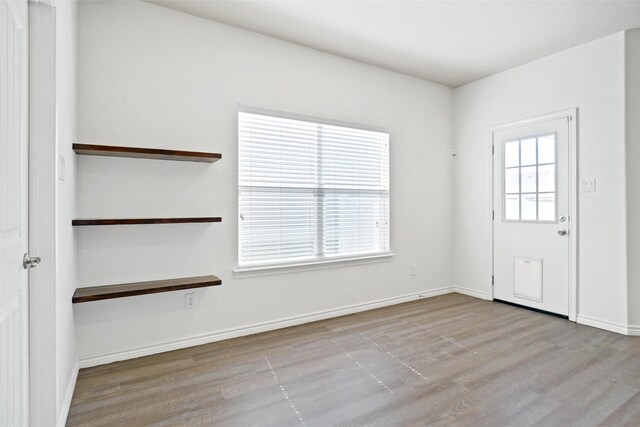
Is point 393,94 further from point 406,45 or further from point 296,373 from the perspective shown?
point 296,373

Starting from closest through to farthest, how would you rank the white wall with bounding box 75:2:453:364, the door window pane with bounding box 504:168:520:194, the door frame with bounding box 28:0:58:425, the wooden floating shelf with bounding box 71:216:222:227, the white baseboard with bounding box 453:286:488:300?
1. the door frame with bounding box 28:0:58:425
2. the wooden floating shelf with bounding box 71:216:222:227
3. the white wall with bounding box 75:2:453:364
4. the door window pane with bounding box 504:168:520:194
5. the white baseboard with bounding box 453:286:488:300

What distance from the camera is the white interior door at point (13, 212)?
1238 mm

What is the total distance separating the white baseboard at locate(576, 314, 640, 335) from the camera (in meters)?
3.18

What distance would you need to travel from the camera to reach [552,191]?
12.1 ft

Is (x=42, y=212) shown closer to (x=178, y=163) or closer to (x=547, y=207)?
(x=178, y=163)

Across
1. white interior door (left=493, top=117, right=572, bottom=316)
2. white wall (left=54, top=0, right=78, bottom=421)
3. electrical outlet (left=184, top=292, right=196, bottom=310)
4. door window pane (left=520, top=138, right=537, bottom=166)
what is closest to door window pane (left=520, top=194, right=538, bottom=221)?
white interior door (left=493, top=117, right=572, bottom=316)

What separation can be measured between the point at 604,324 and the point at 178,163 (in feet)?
13.6

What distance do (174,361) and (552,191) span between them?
13.0 ft

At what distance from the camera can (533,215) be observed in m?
3.88

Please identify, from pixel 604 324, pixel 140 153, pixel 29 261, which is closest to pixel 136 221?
pixel 140 153

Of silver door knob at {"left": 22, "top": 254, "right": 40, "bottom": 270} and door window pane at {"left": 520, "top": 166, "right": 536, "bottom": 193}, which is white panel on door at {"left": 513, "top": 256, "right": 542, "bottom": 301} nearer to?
door window pane at {"left": 520, "top": 166, "right": 536, "bottom": 193}

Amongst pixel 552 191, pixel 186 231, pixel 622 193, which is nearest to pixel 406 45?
pixel 552 191

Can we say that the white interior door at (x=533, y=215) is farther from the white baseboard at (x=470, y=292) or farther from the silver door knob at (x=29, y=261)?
the silver door knob at (x=29, y=261)

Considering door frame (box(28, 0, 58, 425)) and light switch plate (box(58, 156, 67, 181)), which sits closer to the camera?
door frame (box(28, 0, 58, 425))
